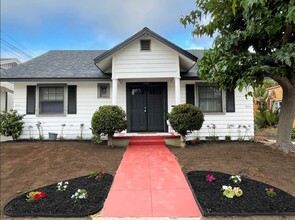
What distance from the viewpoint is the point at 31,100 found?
1011 centimetres

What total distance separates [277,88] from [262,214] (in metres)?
17.6

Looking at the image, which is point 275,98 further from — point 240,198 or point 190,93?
point 240,198

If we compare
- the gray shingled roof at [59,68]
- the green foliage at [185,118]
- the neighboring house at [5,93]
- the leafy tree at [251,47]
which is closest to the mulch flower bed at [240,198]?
the leafy tree at [251,47]

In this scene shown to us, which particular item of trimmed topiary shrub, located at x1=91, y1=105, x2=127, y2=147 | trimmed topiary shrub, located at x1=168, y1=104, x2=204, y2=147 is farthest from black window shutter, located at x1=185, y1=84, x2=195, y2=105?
trimmed topiary shrub, located at x1=91, y1=105, x2=127, y2=147

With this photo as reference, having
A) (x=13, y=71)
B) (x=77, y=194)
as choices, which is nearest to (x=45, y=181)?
(x=77, y=194)

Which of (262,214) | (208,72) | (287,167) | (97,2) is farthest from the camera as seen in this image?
(97,2)

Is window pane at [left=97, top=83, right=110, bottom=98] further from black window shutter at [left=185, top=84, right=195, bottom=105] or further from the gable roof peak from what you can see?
black window shutter at [left=185, top=84, right=195, bottom=105]

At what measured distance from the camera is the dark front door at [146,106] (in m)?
10.3

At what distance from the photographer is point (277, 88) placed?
18219 mm

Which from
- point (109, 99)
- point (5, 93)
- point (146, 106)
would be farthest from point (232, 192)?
point (5, 93)

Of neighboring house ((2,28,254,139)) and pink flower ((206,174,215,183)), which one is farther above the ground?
neighboring house ((2,28,254,139))

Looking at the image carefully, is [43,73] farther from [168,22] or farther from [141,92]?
[168,22]

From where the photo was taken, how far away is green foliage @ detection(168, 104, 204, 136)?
7781 millimetres

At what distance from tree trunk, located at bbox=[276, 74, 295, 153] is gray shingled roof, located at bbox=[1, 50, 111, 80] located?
6.99 meters
